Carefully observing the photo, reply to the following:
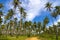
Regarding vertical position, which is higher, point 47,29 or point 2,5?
point 2,5

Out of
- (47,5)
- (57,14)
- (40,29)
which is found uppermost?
(47,5)

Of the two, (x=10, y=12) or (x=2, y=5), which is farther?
(x=10, y=12)

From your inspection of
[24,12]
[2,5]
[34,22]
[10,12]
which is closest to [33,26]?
[34,22]

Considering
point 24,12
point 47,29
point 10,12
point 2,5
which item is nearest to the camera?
Answer: point 2,5

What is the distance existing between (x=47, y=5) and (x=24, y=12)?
25.0 metres

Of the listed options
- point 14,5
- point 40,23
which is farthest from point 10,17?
point 40,23

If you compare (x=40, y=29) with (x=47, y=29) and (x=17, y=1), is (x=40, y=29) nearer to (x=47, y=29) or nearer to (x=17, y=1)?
(x=47, y=29)

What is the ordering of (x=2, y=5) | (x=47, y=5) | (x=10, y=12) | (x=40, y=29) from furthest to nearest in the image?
(x=40, y=29) < (x=10, y=12) < (x=47, y=5) < (x=2, y=5)

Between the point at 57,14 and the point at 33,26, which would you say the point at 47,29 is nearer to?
the point at 33,26

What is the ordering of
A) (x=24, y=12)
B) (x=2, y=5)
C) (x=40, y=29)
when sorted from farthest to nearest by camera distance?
(x=40, y=29) → (x=24, y=12) → (x=2, y=5)

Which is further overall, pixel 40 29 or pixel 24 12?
pixel 40 29

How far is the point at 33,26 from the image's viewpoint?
147m

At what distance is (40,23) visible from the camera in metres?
151

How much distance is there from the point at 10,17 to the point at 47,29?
4873cm
